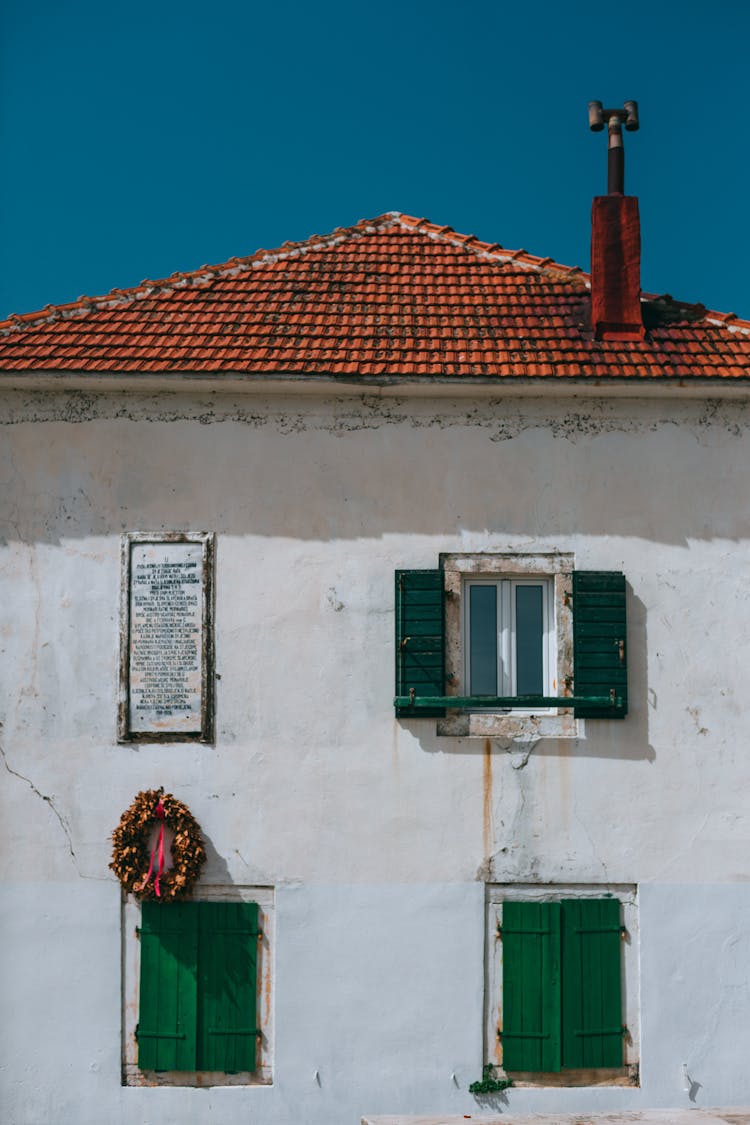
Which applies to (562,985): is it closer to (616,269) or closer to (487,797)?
(487,797)

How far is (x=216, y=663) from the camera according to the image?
11.0 meters

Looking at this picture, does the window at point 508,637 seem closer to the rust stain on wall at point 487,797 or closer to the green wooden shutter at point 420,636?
the green wooden shutter at point 420,636

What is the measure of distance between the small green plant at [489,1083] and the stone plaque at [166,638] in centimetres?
363

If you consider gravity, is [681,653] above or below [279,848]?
above

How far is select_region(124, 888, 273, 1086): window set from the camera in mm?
10578

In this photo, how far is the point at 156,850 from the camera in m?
10.7

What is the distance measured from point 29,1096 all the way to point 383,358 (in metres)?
6.87

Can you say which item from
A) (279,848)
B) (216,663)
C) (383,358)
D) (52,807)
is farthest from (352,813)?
(383,358)

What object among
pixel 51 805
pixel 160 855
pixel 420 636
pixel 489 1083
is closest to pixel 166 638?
pixel 51 805

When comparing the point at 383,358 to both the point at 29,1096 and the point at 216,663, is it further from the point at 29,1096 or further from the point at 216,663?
the point at 29,1096

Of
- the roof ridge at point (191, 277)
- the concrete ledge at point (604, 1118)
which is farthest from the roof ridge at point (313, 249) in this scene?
the concrete ledge at point (604, 1118)

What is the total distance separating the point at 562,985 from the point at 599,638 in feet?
9.54

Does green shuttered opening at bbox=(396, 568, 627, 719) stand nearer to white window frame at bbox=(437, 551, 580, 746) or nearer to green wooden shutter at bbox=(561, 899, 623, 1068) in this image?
white window frame at bbox=(437, 551, 580, 746)

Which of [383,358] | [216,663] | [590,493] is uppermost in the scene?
[383,358]
